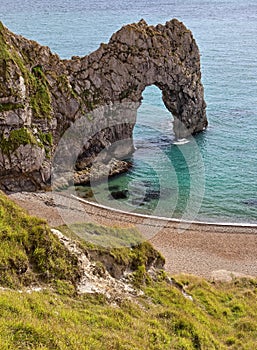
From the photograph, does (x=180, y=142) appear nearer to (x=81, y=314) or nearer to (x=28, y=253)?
(x=28, y=253)

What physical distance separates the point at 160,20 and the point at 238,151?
411 ft

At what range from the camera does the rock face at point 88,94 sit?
164 feet

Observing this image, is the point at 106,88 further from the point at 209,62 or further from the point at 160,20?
the point at 160,20

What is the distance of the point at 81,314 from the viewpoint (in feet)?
55.5

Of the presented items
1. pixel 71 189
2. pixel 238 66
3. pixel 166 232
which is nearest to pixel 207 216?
pixel 166 232

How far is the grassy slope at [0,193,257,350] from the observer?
45.5 ft

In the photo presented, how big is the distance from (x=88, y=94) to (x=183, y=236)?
1081 inches

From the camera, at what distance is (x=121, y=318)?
18031mm

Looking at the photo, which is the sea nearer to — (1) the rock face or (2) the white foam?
(2) the white foam

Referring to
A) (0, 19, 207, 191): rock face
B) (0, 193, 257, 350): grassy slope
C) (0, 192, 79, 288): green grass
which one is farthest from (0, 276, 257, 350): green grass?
(0, 19, 207, 191): rock face

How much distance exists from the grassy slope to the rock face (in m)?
30.3

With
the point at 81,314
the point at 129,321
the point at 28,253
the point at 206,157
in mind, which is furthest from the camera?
the point at 206,157

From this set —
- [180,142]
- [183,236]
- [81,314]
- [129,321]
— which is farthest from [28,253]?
[180,142]

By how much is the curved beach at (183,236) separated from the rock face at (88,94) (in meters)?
5.83
